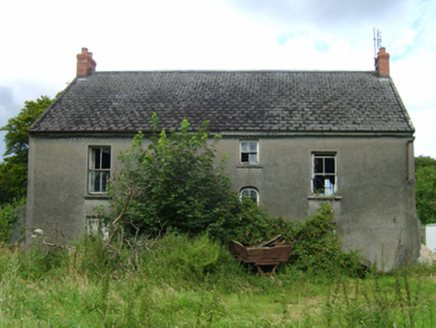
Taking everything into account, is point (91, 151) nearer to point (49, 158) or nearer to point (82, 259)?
point (49, 158)

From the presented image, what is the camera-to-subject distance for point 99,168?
16984 millimetres

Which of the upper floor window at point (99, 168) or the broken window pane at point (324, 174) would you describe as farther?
the upper floor window at point (99, 168)

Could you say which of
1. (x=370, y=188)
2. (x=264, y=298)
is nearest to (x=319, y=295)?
(x=264, y=298)

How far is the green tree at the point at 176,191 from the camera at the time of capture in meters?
13.5

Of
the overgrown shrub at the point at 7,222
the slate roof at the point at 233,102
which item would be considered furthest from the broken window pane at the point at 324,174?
the overgrown shrub at the point at 7,222

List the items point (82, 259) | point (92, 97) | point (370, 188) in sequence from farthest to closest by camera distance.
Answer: point (92, 97) < point (370, 188) < point (82, 259)

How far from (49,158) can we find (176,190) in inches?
254

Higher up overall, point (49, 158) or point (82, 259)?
point (49, 158)

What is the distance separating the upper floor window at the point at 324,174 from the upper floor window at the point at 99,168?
841 centimetres

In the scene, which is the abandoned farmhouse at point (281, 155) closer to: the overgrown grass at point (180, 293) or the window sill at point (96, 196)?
the window sill at point (96, 196)

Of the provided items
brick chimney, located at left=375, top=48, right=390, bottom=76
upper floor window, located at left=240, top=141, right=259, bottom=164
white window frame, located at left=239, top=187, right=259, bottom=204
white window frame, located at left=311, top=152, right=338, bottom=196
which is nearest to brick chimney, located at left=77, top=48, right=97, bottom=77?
upper floor window, located at left=240, top=141, right=259, bottom=164

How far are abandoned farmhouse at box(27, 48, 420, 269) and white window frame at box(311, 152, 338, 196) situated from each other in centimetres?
4

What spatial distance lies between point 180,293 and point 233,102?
11.0 meters

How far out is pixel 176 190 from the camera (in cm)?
1372
